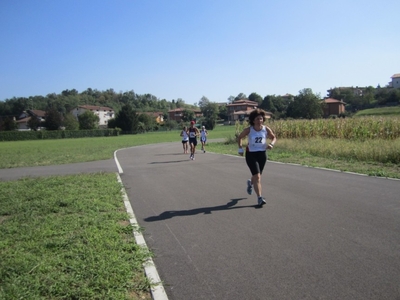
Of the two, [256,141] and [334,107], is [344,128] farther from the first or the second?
[334,107]

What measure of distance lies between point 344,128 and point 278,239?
63.1ft

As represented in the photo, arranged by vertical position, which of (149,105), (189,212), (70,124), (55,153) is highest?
(149,105)

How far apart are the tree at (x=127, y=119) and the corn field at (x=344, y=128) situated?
6106 centimetres

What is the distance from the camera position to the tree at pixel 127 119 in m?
84.1

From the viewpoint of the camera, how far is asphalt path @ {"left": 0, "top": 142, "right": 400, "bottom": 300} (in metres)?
3.24

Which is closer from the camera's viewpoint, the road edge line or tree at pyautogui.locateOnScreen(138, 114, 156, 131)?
the road edge line

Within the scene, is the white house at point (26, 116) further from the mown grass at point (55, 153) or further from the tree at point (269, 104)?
the mown grass at point (55, 153)

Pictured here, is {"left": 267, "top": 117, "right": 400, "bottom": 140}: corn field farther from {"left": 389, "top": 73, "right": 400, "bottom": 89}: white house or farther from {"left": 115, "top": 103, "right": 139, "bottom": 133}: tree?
{"left": 389, "top": 73, "right": 400, "bottom": 89}: white house

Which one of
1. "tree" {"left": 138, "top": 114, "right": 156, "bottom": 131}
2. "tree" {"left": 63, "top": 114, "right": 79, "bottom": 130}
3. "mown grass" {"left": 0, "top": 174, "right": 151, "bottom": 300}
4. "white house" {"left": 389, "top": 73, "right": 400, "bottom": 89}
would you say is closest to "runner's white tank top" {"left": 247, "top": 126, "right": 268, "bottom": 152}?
"mown grass" {"left": 0, "top": 174, "right": 151, "bottom": 300}

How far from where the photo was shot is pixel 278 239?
454cm

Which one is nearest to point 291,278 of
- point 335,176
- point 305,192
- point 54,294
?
point 54,294

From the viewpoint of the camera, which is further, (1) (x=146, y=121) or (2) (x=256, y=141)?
(1) (x=146, y=121)

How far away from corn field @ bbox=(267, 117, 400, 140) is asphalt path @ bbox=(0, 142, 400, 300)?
1227 cm

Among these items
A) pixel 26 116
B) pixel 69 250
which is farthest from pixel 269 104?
pixel 69 250
